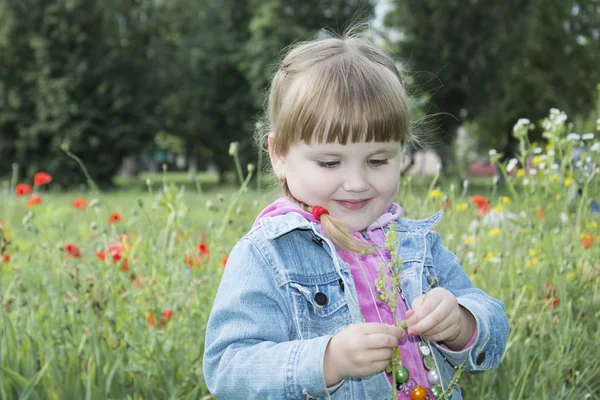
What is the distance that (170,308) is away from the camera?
2885 millimetres

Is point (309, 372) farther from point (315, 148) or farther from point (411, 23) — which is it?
point (411, 23)

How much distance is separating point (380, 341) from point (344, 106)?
1.85ft

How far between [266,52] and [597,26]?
11.0 metres

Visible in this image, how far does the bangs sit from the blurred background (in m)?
19.6

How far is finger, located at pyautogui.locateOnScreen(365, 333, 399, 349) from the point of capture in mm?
1303

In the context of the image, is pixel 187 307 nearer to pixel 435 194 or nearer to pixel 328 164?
pixel 435 194

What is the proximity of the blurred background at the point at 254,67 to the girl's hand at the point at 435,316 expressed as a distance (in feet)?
65.1

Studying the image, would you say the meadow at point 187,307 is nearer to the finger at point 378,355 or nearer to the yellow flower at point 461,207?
the yellow flower at point 461,207

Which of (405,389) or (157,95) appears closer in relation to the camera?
(405,389)

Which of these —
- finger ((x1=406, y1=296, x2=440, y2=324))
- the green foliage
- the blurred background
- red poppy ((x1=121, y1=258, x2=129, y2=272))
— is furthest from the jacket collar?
the green foliage

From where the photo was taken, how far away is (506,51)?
74.8 ft

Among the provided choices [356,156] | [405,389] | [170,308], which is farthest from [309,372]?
[170,308]

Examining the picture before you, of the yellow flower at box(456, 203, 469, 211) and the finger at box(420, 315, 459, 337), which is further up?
the finger at box(420, 315, 459, 337)

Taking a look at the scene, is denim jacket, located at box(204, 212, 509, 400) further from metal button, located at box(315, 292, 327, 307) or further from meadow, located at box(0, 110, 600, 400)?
meadow, located at box(0, 110, 600, 400)
